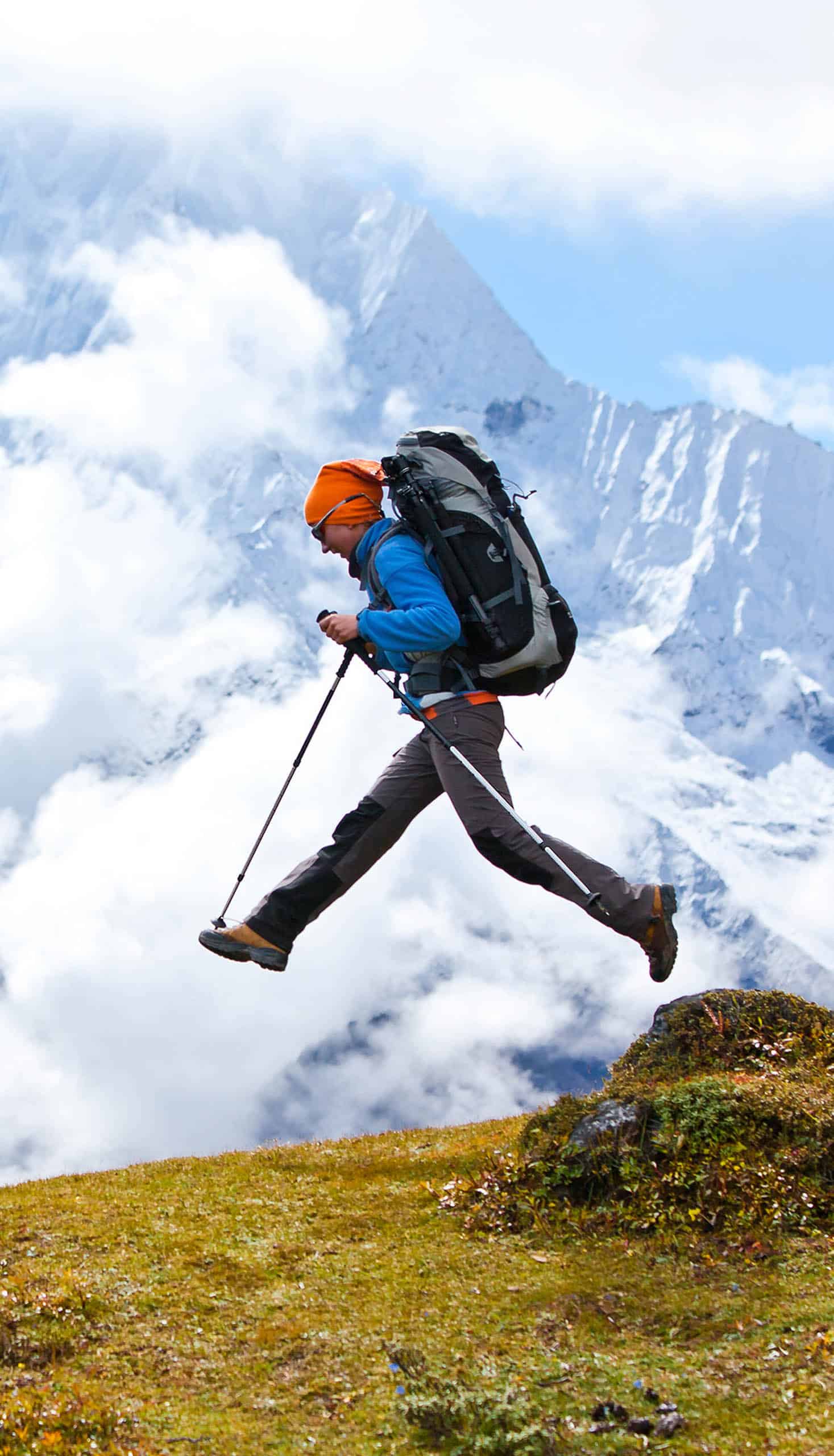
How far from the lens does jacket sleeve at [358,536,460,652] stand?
10.2 m

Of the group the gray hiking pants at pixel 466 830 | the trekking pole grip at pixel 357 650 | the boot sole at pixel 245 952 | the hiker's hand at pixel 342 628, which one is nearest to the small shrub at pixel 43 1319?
the boot sole at pixel 245 952

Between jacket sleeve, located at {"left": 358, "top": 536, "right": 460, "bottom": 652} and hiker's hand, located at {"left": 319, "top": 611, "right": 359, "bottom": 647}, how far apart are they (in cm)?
16

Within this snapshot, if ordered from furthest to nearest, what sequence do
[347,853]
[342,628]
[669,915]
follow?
[347,853] < [342,628] < [669,915]

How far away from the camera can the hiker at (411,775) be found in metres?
10.3

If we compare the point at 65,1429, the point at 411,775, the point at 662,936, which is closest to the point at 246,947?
the point at 411,775

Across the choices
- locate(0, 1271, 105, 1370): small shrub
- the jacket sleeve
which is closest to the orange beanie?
the jacket sleeve

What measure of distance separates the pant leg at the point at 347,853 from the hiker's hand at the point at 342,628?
1029 mm

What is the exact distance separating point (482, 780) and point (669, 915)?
176 cm

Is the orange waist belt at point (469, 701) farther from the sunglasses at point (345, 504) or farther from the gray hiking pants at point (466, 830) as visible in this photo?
the sunglasses at point (345, 504)

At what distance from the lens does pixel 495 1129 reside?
43.1 feet

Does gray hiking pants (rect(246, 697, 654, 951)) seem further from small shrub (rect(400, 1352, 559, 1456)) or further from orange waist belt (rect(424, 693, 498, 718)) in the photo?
small shrub (rect(400, 1352, 559, 1456))

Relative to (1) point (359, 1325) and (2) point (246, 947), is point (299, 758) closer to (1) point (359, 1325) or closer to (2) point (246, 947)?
(2) point (246, 947)

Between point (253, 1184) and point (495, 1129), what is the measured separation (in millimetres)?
2845

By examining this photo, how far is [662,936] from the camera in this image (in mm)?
10398
